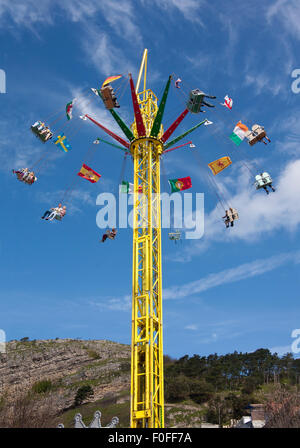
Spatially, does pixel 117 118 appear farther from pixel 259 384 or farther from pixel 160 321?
pixel 259 384

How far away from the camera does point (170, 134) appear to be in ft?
94.9

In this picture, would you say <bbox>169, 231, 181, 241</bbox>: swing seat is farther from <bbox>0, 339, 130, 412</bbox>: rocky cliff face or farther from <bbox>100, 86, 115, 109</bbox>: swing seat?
<bbox>0, 339, 130, 412</bbox>: rocky cliff face

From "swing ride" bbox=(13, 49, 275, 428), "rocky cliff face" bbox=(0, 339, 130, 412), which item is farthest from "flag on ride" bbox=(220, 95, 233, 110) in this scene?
"rocky cliff face" bbox=(0, 339, 130, 412)

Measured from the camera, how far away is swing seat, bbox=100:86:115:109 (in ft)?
85.5

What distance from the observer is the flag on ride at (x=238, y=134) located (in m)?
26.9

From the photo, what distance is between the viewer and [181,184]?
97.3 feet

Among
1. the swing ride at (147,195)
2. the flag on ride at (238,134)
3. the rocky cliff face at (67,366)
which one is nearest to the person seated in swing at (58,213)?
the swing ride at (147,195)

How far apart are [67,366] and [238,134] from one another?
74777 millimetres

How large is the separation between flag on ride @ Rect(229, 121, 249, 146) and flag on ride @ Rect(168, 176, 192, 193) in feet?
13.7

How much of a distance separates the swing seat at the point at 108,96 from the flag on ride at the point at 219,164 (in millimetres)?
7538

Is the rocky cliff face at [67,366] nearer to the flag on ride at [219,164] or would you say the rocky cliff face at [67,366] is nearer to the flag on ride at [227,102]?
the flag on ride at [219,164]

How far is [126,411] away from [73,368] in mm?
31528

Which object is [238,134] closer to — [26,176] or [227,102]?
[227,102]

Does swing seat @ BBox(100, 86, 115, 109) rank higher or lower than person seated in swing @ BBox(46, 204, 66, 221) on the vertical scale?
higher
